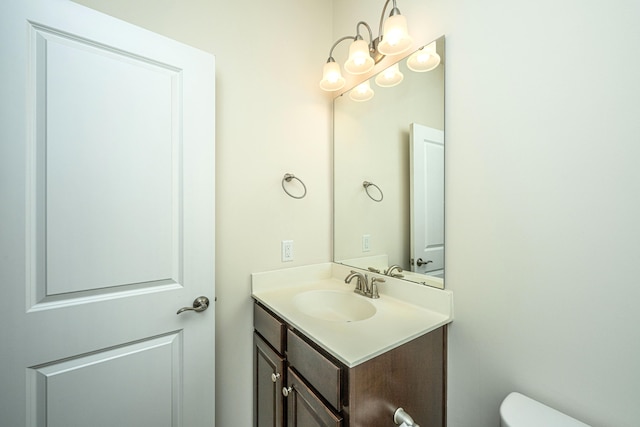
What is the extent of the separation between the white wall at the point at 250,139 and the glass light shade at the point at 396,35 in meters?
0.60

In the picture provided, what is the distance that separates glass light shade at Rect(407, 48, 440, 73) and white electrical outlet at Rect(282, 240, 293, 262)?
3.69 feet

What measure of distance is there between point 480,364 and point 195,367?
1184mm

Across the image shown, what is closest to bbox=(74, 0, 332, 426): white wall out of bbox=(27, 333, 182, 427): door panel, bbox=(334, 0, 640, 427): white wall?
bbox=(27, 333, 182, 427): door panel

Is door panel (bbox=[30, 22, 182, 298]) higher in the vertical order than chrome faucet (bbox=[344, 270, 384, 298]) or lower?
higher

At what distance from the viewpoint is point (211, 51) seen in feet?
4.12

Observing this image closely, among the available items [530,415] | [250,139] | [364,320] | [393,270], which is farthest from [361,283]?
[250,139]

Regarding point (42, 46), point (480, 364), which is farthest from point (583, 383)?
point (42, 46)

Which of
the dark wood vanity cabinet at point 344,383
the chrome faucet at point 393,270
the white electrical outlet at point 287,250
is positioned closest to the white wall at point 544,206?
the dark wood vanity cabinet at point 344,383

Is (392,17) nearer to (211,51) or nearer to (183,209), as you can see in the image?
(211,51)

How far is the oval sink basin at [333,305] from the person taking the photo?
1273 millimetres

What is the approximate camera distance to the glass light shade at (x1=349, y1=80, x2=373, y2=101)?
57.4 inches

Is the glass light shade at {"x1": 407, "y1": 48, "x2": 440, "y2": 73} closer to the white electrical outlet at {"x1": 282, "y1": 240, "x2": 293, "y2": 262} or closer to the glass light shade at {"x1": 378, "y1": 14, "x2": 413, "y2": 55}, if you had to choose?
the glass light shade at {"x1": 378, "y1": 14, "x2": 413, "y2": 55}

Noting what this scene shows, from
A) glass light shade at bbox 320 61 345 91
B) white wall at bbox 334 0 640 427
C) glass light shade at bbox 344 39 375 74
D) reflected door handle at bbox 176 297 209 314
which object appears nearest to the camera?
white wall at bbox 334 0 640 427

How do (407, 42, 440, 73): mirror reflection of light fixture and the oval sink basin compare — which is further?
the oval sink basin
